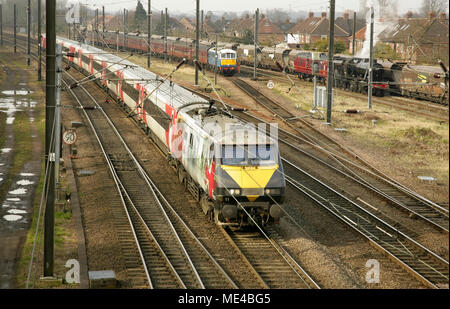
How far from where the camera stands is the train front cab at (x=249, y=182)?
17.4 meters

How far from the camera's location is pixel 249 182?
57.0ft

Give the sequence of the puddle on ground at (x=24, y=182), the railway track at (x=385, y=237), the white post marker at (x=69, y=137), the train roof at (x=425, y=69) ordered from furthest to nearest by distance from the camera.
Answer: the train roof at (x=425, y=69), the white post marker at (x=69, y=137), the puddle on ground at (x=24, y=182), the railway track at (x=385, y=237)

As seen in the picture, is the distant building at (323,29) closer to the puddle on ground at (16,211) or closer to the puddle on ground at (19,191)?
the puddle on ground at (19,191)

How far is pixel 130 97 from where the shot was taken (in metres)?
38.5

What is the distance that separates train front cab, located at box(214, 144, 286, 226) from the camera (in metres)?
17.4

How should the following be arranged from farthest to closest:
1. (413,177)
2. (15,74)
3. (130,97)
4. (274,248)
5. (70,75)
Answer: (15,74) < (70,75) < (130,97) < (413,177) < (274,248)

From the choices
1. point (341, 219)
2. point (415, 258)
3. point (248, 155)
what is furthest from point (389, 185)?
point (248, 155)

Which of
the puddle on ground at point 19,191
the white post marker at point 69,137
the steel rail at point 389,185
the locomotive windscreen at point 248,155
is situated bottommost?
the puddle on ground at point 19,191

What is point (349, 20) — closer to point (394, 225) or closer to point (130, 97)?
point (130, 97)

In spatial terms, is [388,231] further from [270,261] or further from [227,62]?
[227,62]

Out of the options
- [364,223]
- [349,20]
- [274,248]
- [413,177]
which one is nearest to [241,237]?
[274,248]

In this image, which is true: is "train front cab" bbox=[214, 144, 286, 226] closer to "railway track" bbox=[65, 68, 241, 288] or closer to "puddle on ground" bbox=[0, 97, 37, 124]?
"railway track" bbox=[65, 68, 241, 288]

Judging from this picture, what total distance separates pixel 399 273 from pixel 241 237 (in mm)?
4609

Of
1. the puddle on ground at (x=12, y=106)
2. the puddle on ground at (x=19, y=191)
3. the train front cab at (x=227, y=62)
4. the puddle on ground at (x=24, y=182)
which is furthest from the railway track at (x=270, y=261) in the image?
the train front cab at (x=227, y=62)
